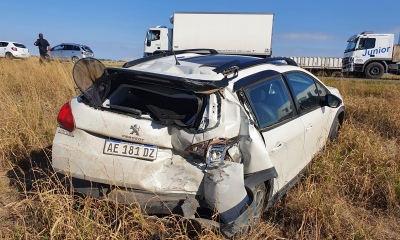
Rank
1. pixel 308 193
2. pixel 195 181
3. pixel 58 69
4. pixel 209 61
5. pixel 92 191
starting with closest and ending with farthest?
pixel 195 181
pixel 92 191
pixel 308 193
pixel 209 61
pixel 58 69

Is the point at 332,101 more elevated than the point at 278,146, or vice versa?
the point at 332,101

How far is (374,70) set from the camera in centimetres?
2320

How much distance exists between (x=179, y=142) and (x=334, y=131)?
310 centimetres

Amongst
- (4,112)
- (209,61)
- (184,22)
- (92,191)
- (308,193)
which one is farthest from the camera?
(184,22)

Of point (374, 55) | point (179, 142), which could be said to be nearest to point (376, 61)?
point (374, 55)

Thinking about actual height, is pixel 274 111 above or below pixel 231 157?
above

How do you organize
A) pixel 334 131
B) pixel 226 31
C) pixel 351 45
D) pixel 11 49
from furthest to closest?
pixel 11 49 < pixel 226 31 < pixel 351 45 < pixel 334 131

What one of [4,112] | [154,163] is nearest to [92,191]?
[154,163]

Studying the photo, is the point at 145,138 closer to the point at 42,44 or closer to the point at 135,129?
the point at 135,129

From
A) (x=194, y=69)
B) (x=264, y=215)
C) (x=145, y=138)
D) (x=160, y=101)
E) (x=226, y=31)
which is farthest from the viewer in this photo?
(x=226, y=31)

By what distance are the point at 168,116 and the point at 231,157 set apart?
0.60 m

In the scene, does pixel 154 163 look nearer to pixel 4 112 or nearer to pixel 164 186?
pixel 164 186

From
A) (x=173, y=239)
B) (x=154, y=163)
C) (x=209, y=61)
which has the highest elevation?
(x=209, y=61)

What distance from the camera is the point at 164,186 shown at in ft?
8.59
